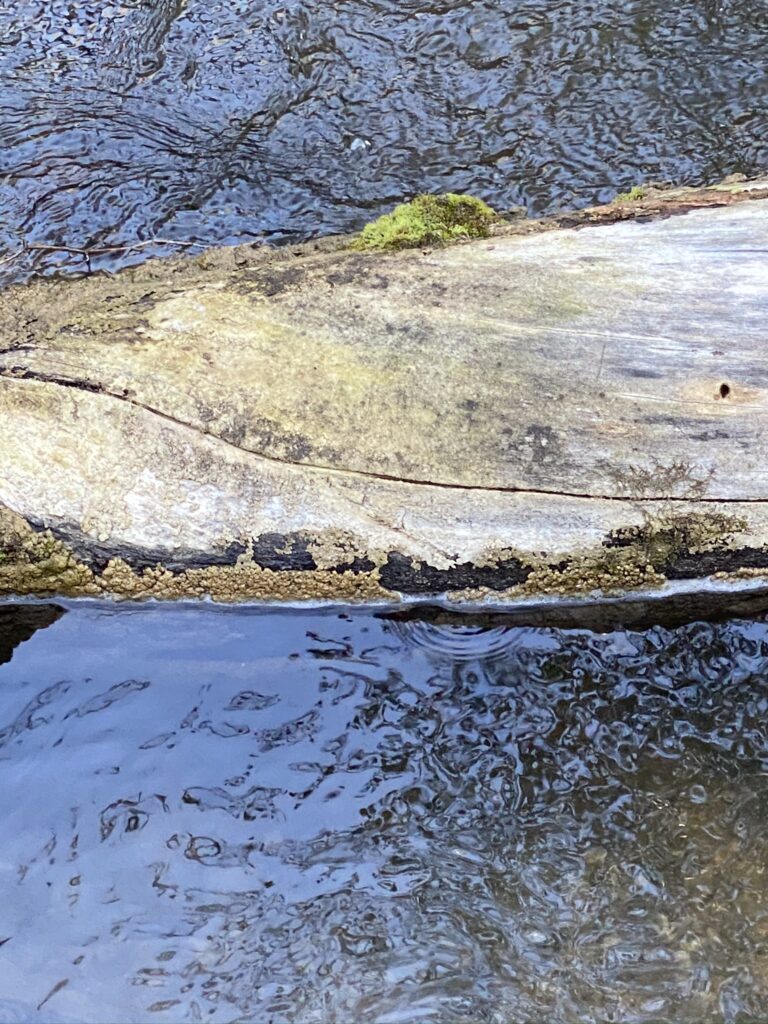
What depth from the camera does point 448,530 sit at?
246 centimetres

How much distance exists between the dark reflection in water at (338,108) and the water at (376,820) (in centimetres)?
200

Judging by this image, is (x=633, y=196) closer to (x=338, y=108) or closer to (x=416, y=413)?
(x=416, y=413)

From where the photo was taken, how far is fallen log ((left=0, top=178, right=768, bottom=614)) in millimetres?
2406

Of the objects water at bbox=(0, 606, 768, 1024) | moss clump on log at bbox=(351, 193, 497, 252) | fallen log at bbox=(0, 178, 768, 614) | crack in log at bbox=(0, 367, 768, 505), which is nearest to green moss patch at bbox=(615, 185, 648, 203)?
fallen log at bbox=(0, 178, 768, 614)

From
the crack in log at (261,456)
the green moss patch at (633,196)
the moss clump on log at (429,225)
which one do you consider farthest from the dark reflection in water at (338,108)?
the crack in log at (261,456)

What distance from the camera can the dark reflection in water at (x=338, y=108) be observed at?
4.09m

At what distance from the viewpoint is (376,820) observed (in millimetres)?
2713

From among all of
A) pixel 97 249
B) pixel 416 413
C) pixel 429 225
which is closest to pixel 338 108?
pixel 97 249

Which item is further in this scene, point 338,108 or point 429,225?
point 338,108

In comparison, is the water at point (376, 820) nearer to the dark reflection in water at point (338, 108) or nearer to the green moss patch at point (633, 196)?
the green moss patch at point (633, 196)

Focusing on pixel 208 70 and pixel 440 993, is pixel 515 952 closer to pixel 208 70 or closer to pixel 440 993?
pixel 440 993

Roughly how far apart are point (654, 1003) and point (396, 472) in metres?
1.55

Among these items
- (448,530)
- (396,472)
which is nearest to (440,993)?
(448,530)

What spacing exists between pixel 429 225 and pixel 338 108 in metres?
2.05
